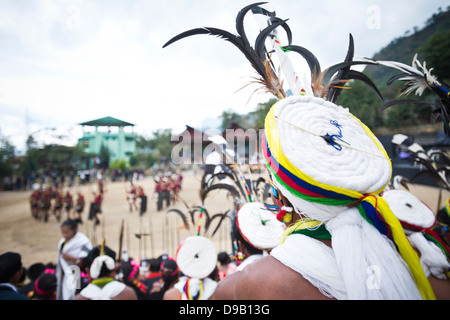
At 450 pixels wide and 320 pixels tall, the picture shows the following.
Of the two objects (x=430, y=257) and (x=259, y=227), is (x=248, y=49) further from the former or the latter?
A: (x=430, y=257)

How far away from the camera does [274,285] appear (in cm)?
105

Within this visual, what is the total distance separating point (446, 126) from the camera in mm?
2225

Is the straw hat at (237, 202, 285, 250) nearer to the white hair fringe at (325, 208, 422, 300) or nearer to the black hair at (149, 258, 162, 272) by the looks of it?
the white hair fringe at (325, 208, 422, 300)

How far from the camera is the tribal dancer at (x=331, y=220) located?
97 cm

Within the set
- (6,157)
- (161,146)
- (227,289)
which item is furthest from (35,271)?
(161,146)

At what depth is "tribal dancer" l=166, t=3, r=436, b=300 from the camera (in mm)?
968

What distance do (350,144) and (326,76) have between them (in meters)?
0.67

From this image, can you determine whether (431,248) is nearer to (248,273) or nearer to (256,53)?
(248,273)

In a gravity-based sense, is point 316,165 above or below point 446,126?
below

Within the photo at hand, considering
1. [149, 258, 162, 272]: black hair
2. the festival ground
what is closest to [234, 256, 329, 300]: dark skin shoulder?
[149, 258, 162, 272]: black hair

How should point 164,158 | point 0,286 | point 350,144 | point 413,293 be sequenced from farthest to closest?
point 164,158 → point 0,286 → point 350,144 → point 413,293

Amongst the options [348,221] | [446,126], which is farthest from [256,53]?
[446,126]

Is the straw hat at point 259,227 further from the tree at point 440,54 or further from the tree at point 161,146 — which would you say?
the tree at point 161,146
